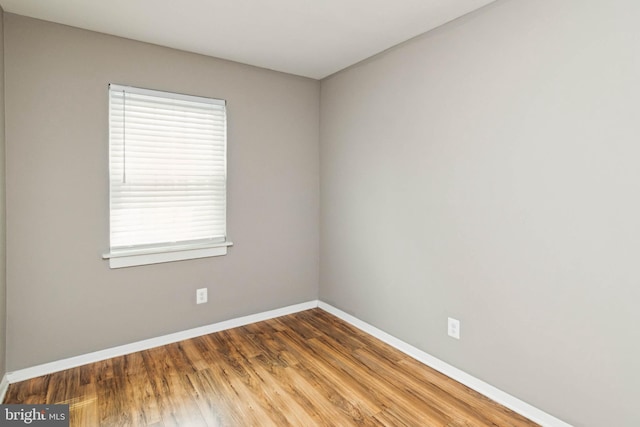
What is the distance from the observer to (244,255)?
325 cm

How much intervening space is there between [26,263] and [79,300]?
411 millimetres

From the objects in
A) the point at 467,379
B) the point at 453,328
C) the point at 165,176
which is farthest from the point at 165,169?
the point at 467,379

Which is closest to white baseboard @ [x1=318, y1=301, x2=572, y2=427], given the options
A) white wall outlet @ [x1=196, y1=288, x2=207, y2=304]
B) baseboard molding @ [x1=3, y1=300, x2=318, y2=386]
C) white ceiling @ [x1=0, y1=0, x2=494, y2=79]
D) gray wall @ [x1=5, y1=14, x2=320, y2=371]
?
baseboard molding @ [x1=3, y1=300, x2=318, y2=386]

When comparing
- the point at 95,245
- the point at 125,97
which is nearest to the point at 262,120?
the point at 125,97

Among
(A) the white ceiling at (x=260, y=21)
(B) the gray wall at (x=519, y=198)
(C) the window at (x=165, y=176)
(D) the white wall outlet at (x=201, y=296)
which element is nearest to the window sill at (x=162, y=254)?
(C) the window at (x=165, y=176)

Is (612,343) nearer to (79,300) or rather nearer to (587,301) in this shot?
(587,301)

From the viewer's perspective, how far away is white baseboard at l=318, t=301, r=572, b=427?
6.38ft

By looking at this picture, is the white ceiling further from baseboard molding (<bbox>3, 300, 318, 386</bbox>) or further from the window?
baseboard molding (<bbox>3, 300, 318, 386</bbox>)

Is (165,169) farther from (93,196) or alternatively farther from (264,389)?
(264,389)

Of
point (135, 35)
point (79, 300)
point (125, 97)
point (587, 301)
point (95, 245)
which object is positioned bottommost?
point (79, 300)

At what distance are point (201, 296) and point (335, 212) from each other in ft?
4.75

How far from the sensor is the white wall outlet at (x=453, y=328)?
2373 mm

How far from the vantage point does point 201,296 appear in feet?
9.95

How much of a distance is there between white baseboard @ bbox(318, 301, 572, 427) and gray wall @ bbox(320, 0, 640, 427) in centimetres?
5
